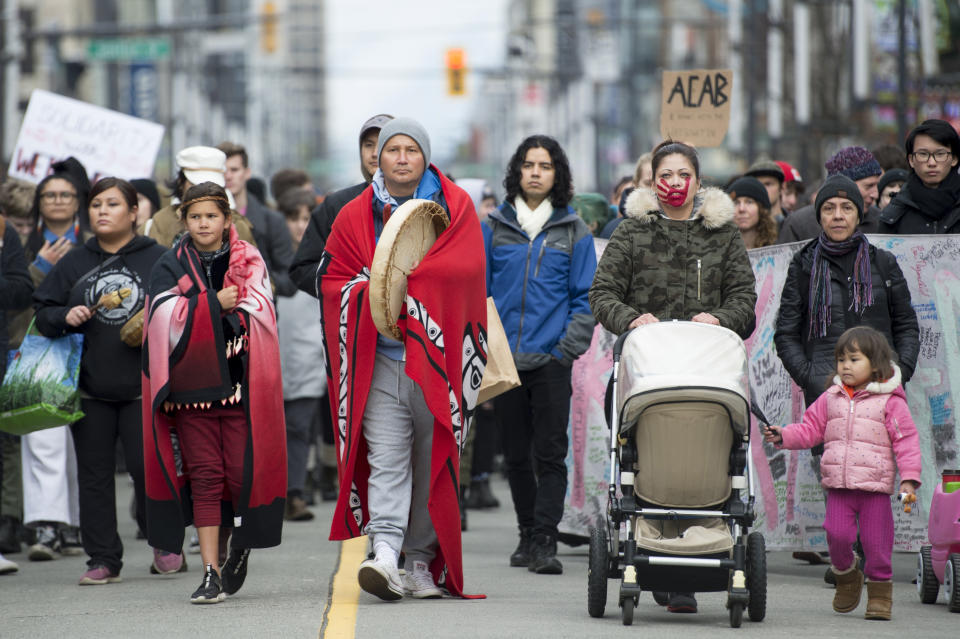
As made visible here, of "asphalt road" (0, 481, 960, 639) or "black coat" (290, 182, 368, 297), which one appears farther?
"black coat" (290, 182, 368, 297)

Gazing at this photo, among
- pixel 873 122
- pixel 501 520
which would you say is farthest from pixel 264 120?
pixel 501 520

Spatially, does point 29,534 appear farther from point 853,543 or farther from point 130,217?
point 853,543

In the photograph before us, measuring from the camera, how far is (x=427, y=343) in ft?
25.6

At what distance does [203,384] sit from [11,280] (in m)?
2.06

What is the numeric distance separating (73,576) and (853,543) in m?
4.20

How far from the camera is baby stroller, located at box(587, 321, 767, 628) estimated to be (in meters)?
7.02

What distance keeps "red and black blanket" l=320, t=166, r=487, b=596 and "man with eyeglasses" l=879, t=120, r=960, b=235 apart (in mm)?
2868

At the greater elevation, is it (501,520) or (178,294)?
(178,294)

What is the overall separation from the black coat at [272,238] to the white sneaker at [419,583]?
4.06 m

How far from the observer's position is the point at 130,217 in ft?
30.2

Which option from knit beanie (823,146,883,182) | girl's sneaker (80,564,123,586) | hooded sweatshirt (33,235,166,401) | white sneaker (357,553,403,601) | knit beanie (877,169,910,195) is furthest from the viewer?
knit beanie (877,169,910,195)

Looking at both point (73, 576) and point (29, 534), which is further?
point (29, 534)

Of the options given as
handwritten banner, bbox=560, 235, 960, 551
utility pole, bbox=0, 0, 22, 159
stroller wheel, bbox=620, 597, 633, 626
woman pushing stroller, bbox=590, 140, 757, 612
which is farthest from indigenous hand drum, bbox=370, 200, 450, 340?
utility pole, bbox=0, 0, 22, 159

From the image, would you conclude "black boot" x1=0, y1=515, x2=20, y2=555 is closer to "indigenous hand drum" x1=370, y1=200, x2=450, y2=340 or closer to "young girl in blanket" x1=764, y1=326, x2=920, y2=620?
"indigenous hand drum" x1=370, y1=200, x2=450, y2=340
